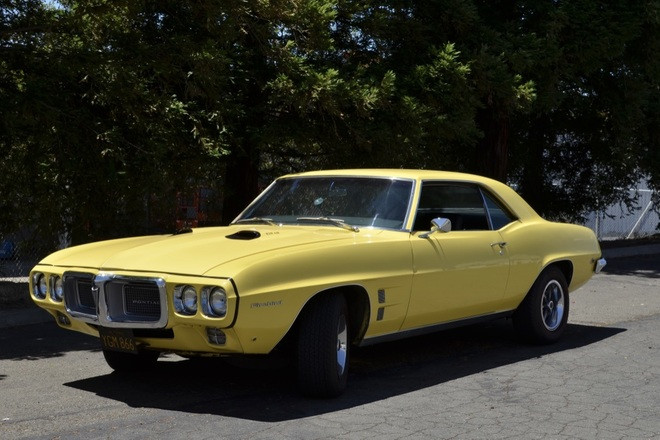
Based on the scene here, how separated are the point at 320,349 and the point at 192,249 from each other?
1.06 meters

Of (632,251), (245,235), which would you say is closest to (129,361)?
(245,235)

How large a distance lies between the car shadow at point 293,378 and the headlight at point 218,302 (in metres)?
0.61

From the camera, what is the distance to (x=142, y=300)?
19.7ft

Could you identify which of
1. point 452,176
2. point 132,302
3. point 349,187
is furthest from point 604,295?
point 132,302

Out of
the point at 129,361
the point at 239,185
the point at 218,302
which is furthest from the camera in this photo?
the point at 239,185

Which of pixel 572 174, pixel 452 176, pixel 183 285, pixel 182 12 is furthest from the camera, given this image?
pixel 572 174

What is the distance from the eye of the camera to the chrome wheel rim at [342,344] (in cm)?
628

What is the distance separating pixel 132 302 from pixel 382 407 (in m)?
1.71

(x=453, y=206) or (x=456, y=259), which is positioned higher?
(x=453, y=206)

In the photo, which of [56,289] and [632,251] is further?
[632,251]

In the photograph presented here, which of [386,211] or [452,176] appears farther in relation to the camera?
[452,176]

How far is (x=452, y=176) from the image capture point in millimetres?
7938

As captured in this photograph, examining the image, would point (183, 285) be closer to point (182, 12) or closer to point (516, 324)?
point (516, 324)

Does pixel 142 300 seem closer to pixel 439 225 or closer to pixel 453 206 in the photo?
pixel 439 225
